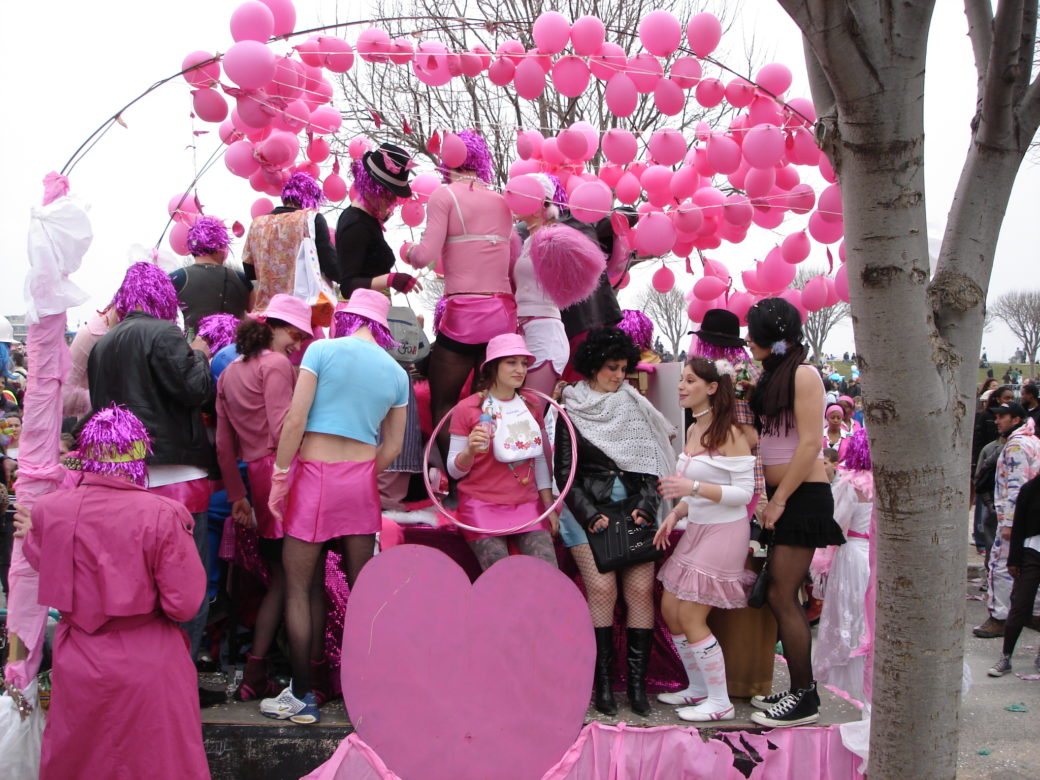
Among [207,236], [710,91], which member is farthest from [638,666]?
[207,236]

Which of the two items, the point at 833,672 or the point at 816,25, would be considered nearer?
the point at 816,25

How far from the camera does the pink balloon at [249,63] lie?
3.98 meters

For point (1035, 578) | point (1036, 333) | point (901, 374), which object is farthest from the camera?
point (1036, 333)

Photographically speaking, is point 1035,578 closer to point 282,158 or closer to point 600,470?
point 600,470

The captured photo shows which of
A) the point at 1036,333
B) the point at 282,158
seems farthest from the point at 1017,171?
the point at 1036,333

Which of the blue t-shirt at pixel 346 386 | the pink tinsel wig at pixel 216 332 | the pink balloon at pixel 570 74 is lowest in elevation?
the blue t-shirt at pixel 346 386

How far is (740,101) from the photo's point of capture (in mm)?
4551

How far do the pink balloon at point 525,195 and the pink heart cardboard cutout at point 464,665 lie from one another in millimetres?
1729

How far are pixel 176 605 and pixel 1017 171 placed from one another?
9.92 ft

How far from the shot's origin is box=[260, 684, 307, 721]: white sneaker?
3650mm

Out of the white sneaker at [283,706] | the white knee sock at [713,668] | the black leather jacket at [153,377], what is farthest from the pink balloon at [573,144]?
the white sneaker at [283,706]

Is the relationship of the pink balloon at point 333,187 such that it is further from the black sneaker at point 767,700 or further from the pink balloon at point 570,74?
the black sneaker at point 767,700

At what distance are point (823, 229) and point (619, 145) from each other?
3.84ft

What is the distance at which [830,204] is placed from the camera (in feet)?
14.6
